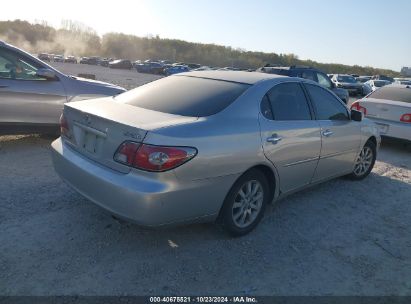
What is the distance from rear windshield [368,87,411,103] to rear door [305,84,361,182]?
12.5 ft

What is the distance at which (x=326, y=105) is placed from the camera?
488cm

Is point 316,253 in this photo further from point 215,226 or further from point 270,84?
point 270,84

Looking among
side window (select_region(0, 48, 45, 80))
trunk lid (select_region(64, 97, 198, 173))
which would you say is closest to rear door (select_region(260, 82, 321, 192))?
trunk lid (select_region(64, 97, 198, 173))

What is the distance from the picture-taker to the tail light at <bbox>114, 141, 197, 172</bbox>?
2939 millimetres

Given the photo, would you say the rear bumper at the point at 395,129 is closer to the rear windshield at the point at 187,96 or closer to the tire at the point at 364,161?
the tire at the point at 364,161

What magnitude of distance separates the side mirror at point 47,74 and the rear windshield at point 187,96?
2.41m

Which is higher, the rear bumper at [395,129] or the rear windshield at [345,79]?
the rear windshield at [345,79]

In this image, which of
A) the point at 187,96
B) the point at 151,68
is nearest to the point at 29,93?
the point at 187,96

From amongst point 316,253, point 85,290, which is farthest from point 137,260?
point 316,253

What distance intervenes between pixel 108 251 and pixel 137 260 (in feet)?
0.94

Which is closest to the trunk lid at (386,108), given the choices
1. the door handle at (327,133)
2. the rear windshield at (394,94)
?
the rear windshield at (394,94)

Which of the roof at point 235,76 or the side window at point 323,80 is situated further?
the side window at point 323,80

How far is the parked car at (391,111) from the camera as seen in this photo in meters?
7.91

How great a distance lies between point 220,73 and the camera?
4.50m
